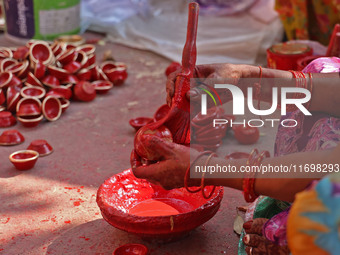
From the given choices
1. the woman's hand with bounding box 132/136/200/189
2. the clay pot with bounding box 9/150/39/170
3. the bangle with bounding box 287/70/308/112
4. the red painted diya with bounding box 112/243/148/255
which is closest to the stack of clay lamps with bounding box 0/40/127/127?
the clay pot with bounding box 9/150/39/170

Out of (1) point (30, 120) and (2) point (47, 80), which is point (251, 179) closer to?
(1) point (30, 120)

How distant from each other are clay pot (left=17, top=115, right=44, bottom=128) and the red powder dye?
1345 mm

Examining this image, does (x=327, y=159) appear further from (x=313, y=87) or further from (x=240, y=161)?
(x=313, y=87)

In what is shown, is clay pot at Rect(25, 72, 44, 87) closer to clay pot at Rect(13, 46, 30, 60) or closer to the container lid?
clay pot at Rect(13, 46, 30, 60)

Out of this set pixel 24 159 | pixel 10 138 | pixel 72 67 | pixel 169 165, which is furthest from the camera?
pixel 72 67

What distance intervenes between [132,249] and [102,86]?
216 cm

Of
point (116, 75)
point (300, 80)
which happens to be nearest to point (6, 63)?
point (116, 75)

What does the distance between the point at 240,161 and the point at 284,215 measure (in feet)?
0.81

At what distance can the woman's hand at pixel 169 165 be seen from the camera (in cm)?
170

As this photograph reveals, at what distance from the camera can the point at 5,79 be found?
11.9 ft

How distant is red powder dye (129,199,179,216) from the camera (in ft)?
7.14

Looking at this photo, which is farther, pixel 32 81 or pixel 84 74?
pixel 84 74

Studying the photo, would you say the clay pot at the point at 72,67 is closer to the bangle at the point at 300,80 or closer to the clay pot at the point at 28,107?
the clay pot at the point at 28,107

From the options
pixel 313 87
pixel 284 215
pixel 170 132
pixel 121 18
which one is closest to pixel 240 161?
pixel 284 215
